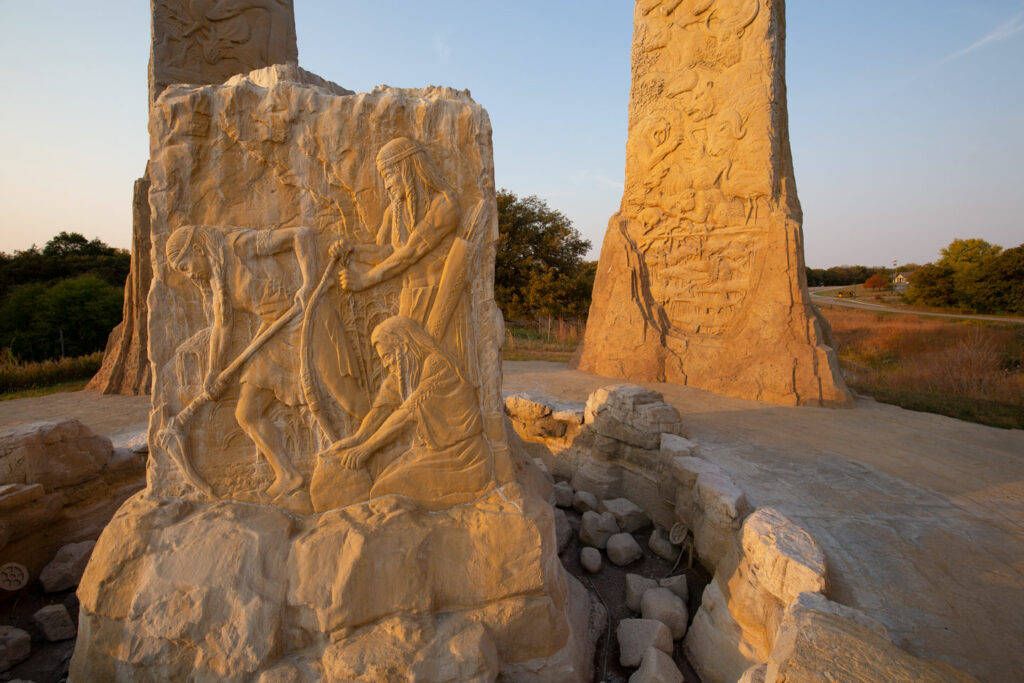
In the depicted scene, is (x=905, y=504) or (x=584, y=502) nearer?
(x=905, y=504)

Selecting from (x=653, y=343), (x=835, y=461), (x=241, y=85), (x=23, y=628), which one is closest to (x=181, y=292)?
(x=241, y=85)

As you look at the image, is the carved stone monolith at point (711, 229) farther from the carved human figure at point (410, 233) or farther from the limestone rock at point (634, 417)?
the carved human figure at point (410, 233)

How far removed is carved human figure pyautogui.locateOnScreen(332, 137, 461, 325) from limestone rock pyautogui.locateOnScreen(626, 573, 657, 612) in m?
2.18

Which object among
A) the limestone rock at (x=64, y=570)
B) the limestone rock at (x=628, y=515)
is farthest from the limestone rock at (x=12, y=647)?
the limestone rock at (x=628, y=515)

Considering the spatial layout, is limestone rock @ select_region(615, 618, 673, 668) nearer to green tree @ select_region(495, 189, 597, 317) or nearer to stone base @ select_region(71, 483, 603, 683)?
stone base @ select_region(71, 483, 603, 683)

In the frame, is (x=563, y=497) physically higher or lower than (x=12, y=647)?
higher

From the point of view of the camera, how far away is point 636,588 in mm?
2953

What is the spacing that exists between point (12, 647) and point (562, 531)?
327cm

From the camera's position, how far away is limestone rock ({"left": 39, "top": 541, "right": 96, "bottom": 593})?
10.1 ft

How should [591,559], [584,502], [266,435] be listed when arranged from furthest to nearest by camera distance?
[584,502] < [591,559] < [266,435]

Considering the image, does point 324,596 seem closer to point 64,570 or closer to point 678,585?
point 678,585

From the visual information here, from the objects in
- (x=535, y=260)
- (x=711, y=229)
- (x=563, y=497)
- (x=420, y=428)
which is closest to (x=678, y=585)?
(x=563, y=497)

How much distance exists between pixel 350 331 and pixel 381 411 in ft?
1.46

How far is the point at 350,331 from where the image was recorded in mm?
2387
